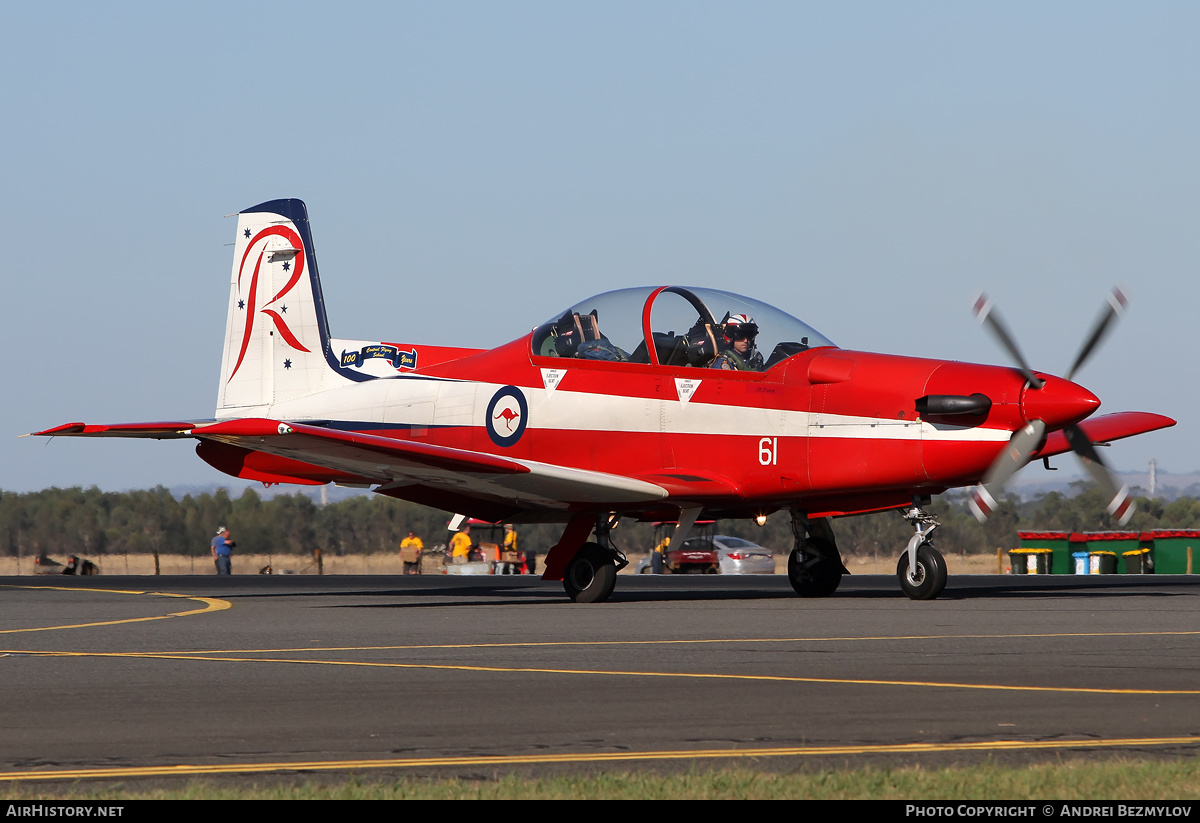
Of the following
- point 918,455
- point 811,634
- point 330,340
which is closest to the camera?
point 811,634

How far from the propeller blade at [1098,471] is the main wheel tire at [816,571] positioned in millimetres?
3015

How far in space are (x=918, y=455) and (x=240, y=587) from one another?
37.4 ft

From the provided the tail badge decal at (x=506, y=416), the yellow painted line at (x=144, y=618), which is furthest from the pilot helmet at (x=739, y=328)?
the yellow painted line at (x=144, y=618)

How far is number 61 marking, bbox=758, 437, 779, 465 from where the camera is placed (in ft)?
47.5

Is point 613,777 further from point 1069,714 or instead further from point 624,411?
point 624,411

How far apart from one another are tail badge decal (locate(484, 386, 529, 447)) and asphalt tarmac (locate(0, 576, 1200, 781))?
2.32m

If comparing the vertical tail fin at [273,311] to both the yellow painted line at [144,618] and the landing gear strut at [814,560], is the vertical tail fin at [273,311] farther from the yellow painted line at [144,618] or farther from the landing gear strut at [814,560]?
the landing gear strut at [814,560]

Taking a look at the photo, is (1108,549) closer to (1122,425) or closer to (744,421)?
(1122,425)

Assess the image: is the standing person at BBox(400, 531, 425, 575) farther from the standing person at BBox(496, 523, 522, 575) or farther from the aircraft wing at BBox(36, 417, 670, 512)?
the aircraft wing at BBox(36, 417, 670, 512)

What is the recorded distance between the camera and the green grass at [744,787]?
4.69 metres

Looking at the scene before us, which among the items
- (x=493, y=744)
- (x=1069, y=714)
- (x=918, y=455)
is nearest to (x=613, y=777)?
(x=493, y=744)

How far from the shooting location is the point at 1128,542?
2809 cm

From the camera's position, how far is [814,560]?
Result: 631 inches

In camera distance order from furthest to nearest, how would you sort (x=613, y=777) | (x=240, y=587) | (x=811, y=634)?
(x=240, y=587), (x=811, y=634), (x=613, y=777)
